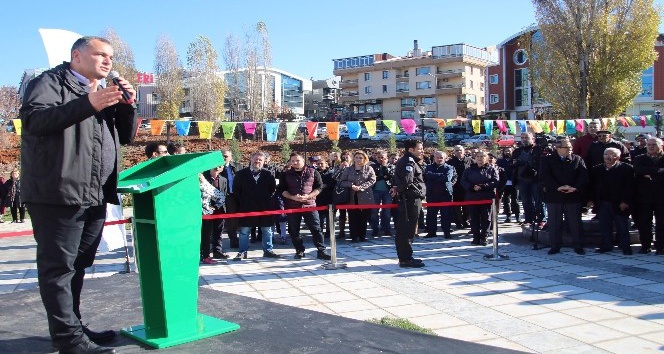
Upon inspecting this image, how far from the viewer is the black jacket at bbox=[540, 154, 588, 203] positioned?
8.92 m

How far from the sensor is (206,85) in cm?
4400

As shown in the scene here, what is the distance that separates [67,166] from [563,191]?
25.5ft

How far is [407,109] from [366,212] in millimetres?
66127

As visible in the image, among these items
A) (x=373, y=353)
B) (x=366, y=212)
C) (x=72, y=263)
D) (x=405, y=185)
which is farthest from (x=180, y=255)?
(x=366, y=212)

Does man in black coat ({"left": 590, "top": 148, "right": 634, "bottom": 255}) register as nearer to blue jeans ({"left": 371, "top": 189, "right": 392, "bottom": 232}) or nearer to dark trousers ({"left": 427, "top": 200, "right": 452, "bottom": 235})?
dark trousers ({"left": 427, "top": 200, "right": 452, "bottom": 235})

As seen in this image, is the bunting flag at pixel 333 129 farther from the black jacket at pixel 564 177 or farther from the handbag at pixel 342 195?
the black jacket at pixel 564 177

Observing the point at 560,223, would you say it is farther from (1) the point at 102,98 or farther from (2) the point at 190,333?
(1) the point at 102,98

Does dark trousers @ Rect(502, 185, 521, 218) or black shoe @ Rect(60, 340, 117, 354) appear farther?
dark trousers @ Rect(502, 185, 521, 218)

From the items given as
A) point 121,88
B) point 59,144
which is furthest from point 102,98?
point 59,144

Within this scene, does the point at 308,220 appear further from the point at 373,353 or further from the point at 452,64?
the point at 452,64

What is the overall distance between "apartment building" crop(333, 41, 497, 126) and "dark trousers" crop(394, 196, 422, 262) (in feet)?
201

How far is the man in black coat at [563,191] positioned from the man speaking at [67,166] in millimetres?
7428

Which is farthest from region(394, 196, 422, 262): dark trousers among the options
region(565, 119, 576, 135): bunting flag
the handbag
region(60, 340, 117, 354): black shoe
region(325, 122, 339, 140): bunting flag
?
region(565, 119, 576, 135): bunting flag

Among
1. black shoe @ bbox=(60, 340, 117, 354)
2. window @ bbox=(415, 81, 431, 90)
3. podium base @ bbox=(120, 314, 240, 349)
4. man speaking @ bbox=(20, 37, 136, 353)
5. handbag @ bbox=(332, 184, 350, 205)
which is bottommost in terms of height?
podium base @ bbox=(120, 314, 240, 349)
